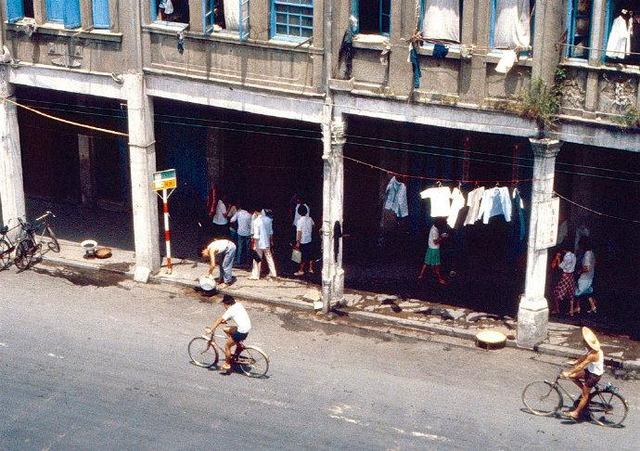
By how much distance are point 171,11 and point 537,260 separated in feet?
33.3

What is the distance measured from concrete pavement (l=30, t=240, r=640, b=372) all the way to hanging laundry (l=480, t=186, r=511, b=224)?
251cm

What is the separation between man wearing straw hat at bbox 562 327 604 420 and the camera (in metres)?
18.9

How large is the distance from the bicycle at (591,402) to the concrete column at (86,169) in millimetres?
16744

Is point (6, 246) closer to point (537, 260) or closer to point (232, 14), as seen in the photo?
point (232, 14)

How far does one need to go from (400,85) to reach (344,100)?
54.7 inches

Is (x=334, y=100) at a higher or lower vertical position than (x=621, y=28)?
lower

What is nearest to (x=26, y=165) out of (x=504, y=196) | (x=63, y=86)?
(x=63, y=86)

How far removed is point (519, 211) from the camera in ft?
80.8

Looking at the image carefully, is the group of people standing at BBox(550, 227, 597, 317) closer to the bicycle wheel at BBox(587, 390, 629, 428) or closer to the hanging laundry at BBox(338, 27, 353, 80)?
the bicycle wheel at BBox(587, 390, 629, 428)

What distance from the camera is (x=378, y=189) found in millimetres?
28203

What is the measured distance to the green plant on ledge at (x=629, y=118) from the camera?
790 inches

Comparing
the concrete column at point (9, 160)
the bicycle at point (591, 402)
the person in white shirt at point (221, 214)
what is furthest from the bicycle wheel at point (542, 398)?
the concrete column at point (9, 160)

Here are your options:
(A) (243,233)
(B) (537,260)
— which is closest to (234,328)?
(B) (537,260)

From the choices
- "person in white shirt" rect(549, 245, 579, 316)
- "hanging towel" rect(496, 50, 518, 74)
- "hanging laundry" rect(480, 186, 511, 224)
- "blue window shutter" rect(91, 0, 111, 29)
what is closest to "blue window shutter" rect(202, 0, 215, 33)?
"blue window shutter" rect(91, 0, 111, 29)
